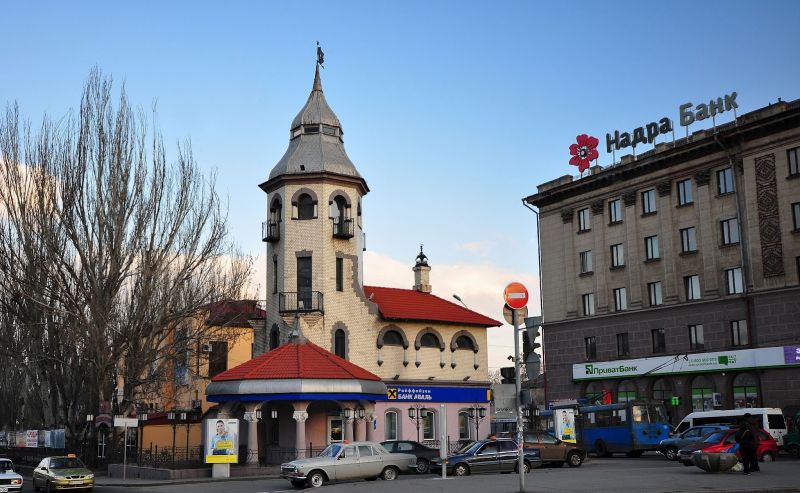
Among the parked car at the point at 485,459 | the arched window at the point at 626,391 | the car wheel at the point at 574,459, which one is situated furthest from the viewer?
the arched window at the point at 626,391

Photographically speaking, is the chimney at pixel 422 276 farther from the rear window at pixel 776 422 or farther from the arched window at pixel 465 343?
the rear window at pixel 776 422

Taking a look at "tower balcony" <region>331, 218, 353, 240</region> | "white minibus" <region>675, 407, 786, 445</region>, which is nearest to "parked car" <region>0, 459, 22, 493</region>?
"tower balcony" <region>331, 218, 353, 240</region>

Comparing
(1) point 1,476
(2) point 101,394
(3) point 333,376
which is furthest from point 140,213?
(1) point 1,476

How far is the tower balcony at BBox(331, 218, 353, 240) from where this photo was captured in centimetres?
4838

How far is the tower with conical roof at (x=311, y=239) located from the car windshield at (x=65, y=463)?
54.6 feet

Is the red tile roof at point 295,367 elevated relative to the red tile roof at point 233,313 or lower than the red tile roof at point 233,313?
lower

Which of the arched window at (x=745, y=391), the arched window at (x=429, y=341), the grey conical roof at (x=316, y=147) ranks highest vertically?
the grey conical roof at (x=316, y=147)

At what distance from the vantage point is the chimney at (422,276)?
190 ft

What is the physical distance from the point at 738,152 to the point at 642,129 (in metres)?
7.82

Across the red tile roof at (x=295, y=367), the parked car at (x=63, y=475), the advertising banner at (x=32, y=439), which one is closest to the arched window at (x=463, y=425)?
the red tile roof at (x=295, y=367)

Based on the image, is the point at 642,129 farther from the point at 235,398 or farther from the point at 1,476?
the point at 1,476

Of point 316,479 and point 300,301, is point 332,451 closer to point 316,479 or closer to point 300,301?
point 316,479

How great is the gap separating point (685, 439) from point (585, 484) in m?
14.7

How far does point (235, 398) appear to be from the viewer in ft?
128
